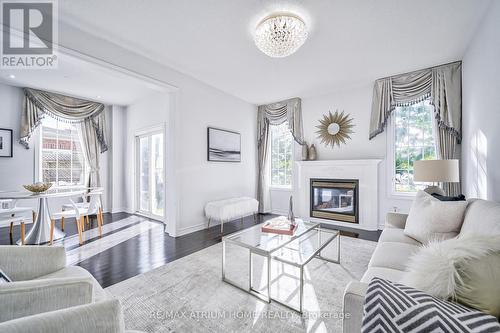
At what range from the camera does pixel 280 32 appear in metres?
2.10

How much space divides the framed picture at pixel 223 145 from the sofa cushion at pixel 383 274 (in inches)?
125

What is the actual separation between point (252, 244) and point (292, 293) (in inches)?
21.8

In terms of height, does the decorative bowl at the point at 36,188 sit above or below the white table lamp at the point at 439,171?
below

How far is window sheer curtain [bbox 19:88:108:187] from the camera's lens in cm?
403

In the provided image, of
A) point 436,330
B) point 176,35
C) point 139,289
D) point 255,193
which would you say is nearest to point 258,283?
point 139,289

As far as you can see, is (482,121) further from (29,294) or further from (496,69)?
(29,294)

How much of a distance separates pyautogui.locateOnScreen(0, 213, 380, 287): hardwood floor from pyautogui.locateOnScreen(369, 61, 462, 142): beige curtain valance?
196cm

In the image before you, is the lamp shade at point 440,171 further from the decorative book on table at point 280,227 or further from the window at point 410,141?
the decorative book on table at point 280,227

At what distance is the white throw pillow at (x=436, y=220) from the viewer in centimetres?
175

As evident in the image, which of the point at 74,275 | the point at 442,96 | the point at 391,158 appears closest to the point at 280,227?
the point at 74,275

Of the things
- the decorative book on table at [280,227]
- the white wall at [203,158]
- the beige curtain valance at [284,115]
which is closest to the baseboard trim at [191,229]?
the white wall at [203,158]

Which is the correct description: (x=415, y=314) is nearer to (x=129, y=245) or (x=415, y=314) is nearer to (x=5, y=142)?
(x=129, y=245)

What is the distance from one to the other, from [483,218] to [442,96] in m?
2.60

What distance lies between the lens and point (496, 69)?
187cm
